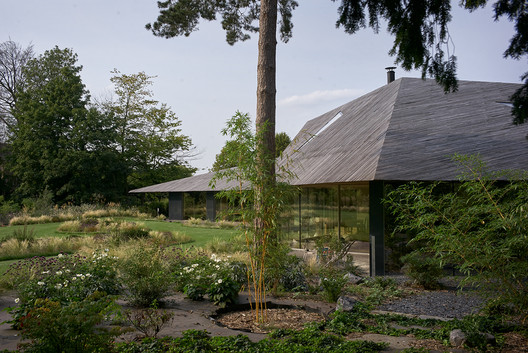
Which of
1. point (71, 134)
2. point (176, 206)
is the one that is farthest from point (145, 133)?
point (176, 206)

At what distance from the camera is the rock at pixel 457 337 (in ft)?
14.6

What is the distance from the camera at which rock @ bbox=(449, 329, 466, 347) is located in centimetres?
446

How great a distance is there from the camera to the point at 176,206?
85.2ft

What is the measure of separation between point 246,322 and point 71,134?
88.7 ft

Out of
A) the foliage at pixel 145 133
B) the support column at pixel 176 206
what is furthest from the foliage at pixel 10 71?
the support column at pixel 176 206

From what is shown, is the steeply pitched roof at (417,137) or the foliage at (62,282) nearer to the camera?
the foliage at (62,282)

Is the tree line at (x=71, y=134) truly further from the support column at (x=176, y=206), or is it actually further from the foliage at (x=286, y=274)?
the foliage at (x=286, y=274)

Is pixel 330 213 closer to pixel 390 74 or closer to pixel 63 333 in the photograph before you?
pixel 390 74

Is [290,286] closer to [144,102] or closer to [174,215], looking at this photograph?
[174,215]

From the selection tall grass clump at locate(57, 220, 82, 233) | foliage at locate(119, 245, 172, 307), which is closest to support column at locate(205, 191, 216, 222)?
tall grass clump at locate(57, 220, 82, 233)

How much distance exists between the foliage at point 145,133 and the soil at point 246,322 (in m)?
25.9

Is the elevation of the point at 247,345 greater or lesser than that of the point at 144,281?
lesser

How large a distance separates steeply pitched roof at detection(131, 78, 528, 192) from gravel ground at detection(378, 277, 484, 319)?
236 centimetres

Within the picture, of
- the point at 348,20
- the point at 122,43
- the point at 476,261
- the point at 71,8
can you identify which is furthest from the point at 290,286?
the point at 71,8
